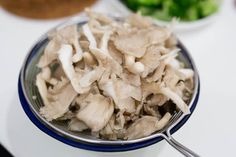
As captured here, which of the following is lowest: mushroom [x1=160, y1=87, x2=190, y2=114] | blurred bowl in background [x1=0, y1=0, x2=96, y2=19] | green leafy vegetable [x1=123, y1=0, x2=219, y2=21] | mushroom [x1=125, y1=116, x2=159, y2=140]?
mushroom [x1=125, y1=116, x2=159, y2=140]

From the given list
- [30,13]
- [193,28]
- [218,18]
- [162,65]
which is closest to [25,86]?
[162,65]

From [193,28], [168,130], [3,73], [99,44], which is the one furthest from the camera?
[193,28]

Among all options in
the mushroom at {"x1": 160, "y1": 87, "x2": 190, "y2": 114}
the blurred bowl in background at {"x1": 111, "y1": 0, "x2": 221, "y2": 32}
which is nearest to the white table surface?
the blurred bowl in background at {"x1": 111, "y1": 0, "x2": 221, "y2": 32}

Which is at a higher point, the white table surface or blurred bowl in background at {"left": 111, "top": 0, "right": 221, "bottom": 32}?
blurred bowl in background at {"left": 111, "top": 0, "right": 221, "bottom": 32}

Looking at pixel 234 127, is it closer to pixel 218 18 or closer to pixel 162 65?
pixel 162 65

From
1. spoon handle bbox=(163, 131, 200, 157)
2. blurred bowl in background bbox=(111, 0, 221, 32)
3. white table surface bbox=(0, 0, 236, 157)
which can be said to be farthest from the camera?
blurred bowl in background bbox=(111, 0, 221, 32)

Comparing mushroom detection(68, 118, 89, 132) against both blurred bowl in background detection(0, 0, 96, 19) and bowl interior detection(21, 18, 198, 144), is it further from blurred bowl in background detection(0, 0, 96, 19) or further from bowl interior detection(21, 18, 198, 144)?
blurred bowl in background detection(0, 0, 96, 19)

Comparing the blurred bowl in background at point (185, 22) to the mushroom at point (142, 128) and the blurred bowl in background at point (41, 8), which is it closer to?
the blurred bowl in background at point (41, 8)

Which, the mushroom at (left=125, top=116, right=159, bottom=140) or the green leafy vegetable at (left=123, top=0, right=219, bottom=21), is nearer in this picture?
the mushroom at (left=125, top=116, right=159, bottom=140)
